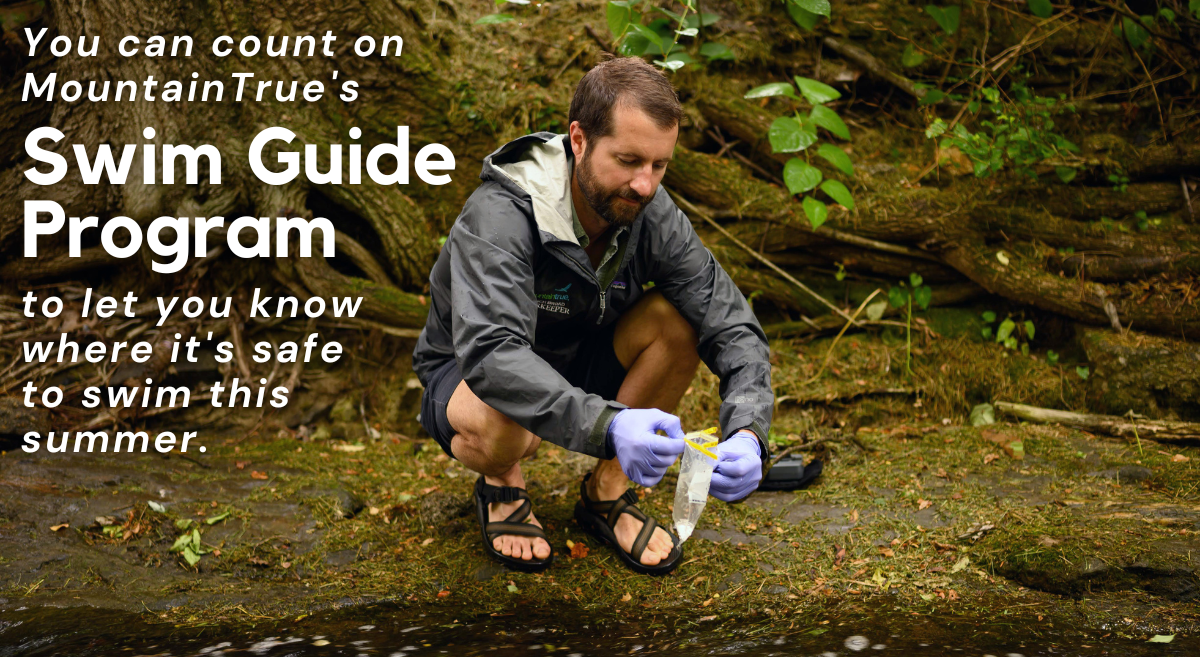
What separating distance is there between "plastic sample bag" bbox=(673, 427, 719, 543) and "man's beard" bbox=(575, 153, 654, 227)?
693 mm

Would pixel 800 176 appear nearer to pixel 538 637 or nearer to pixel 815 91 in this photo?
pixel 815 91

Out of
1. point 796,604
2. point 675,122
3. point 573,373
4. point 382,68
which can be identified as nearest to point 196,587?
point 573,373

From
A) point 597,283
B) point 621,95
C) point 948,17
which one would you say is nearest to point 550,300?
point 597,283

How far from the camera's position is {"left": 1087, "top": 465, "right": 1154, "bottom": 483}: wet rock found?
3256mm

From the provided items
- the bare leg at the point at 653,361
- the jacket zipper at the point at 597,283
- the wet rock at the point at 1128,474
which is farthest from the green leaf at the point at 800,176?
the wet rock at the point at 1128,474

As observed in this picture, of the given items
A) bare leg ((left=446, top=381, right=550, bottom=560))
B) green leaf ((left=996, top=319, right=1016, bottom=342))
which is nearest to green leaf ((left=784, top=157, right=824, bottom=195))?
green leaf ((left=996, top=319, right=1016, bottom=342))

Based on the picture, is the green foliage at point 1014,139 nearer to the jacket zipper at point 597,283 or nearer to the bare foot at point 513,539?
the jacket zipper at point 597,283

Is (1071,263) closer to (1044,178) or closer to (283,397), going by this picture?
(1044,178)

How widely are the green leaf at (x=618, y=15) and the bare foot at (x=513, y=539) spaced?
224 centimetres

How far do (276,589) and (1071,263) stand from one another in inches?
152

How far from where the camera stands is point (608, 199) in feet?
8.29

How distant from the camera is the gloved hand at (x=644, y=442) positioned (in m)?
2.05

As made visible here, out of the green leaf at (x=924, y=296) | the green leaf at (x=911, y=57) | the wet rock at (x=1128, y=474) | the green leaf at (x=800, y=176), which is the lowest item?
the wet rock at (x=1128, y=474)

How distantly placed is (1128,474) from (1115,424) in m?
0.50
